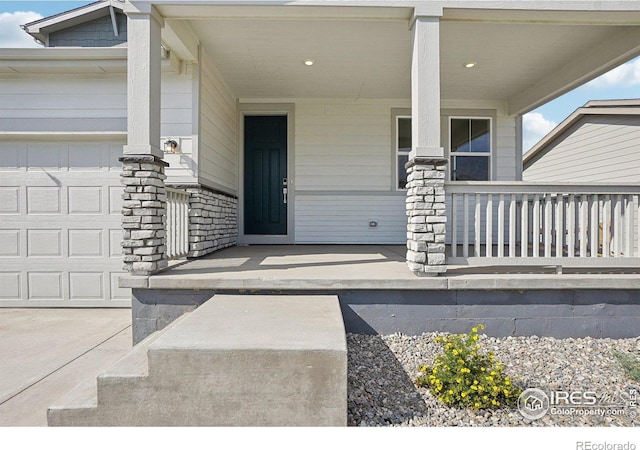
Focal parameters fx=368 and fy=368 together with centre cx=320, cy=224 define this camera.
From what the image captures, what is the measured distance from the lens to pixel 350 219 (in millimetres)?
6266

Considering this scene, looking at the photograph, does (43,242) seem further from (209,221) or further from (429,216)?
(429,216)

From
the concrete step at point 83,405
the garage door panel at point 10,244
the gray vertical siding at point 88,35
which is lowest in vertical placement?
the concrete step at point 83,405

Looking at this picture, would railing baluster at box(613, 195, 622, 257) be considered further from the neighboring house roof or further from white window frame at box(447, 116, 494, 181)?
the neighboring house roof

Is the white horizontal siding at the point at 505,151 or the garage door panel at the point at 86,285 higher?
the white horizontal siding at the point at 505,151

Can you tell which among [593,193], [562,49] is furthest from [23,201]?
[562,49]

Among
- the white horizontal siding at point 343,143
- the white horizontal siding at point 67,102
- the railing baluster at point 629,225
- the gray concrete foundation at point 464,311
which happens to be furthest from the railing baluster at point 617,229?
the white horizontal siding at point 67,102

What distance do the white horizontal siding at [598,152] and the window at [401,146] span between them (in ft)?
13.5

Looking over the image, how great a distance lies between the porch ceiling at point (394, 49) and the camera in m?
3.30

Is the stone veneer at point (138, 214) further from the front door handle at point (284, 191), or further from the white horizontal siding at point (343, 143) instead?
the white horizontal siding at point (343, 143)

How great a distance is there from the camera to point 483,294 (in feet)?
10.0

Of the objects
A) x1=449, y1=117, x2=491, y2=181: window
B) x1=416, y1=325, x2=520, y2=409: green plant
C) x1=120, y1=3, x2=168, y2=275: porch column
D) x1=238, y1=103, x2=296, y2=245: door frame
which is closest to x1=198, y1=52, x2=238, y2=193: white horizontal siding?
x1=238, y1=103, x2=296, y2=245: door frame
